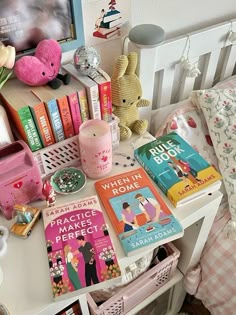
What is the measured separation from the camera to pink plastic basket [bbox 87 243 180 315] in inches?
35.0

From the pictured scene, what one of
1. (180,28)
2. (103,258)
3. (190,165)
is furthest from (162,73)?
(103,258)

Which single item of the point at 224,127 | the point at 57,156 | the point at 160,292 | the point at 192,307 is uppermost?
the point at 57,156

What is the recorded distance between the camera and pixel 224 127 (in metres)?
1.03

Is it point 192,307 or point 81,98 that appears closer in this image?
point 81,98

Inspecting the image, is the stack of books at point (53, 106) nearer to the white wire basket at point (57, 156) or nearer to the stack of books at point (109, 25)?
the white wire basket at point (57, 156)

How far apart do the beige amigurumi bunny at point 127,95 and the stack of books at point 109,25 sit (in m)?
0.10

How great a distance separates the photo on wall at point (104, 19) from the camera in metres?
0.82

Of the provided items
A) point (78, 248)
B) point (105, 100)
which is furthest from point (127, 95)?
point (78, 248)

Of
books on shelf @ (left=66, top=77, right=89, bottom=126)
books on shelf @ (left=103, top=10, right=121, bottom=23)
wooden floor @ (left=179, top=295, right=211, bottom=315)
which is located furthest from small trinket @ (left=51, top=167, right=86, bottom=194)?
wooden floor @ (left=179, top=295, right=211, bottom=315)

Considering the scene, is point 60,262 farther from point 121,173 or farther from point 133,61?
point 133,61

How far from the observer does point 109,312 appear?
925 millimetres

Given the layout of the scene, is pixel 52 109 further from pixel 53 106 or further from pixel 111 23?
pixel 111 23

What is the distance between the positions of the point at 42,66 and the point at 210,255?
739mm

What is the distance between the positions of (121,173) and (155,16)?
523 mm
